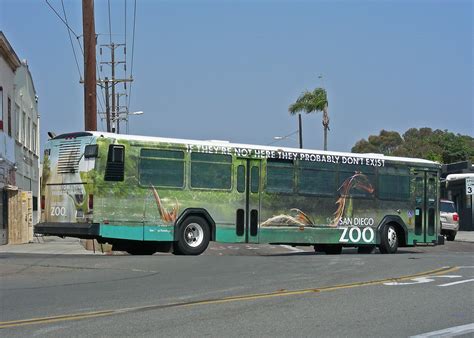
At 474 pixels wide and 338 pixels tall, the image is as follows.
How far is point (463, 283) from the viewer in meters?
12.2

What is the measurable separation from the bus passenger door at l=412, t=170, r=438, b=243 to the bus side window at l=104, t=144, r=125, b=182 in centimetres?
987

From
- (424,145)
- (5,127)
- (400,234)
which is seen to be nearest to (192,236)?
(400,234)

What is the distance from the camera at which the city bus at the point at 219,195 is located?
16.7 m

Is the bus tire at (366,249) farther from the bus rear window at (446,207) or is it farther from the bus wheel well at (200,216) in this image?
the bus rear window at (446,207)

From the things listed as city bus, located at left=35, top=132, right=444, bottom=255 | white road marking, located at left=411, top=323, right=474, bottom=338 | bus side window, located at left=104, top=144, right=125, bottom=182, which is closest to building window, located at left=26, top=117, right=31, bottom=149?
city bus, located at left=35, top=132, right=444, bottom=255

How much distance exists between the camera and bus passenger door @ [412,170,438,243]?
2208 cm

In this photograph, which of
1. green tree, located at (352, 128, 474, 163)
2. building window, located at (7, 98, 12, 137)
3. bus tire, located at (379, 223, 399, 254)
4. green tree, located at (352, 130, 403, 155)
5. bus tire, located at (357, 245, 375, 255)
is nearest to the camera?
bus tire, located at (379, 223, 399, 254)

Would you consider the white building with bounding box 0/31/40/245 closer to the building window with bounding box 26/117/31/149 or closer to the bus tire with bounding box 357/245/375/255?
the building window with bounding box 26/117/31/149

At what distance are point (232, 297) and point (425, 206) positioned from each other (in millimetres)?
13242

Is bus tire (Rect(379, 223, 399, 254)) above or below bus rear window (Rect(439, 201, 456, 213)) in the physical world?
below

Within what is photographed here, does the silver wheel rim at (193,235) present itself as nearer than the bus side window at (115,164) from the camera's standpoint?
No

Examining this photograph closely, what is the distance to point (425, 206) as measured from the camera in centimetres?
2230

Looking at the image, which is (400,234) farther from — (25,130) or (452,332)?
(25,130)

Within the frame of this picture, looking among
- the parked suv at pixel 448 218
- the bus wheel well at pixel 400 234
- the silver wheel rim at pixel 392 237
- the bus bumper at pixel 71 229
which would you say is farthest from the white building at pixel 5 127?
the parked suv at pixel 448 218
